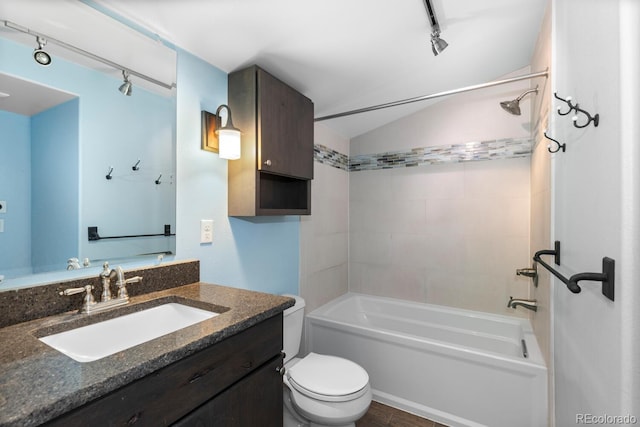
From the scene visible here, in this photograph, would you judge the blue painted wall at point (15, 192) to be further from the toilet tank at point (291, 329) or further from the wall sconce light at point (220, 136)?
the toilet tank at point (291, 329)

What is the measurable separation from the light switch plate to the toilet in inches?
25.5

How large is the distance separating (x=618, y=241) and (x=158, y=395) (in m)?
1.18

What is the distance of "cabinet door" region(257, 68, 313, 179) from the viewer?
1594mm

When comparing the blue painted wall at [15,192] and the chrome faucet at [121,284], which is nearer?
the blue painted wall at [15,192]

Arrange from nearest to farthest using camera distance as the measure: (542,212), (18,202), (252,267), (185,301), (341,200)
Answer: (18,202)
(185,301)
(542,212)
(252,267)
(341,200)

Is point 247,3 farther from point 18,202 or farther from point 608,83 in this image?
point 608,83

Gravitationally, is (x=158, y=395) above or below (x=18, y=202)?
below

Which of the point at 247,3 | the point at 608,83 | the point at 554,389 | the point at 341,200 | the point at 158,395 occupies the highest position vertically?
the point at 247,3

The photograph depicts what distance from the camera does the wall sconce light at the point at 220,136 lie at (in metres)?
1.48

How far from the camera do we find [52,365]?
0.66 meters

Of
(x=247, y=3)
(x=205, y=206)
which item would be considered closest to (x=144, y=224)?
(x=205, y=206)

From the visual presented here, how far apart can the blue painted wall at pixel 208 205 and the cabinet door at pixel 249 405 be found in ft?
2.27

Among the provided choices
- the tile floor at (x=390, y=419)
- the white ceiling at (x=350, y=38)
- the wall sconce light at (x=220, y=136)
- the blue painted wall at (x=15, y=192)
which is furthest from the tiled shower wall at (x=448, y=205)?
the blue painted wall at (x=15, y=192)

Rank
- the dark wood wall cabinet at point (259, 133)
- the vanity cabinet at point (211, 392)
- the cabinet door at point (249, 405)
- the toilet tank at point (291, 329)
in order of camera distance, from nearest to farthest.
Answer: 1. the vanity cabinet at point (211, 392)
2. the cabinet door at point (249, 405)
3. the dark wood wall cabinet at point (259, 133)
4. the toilet tank at point (291, 329)
